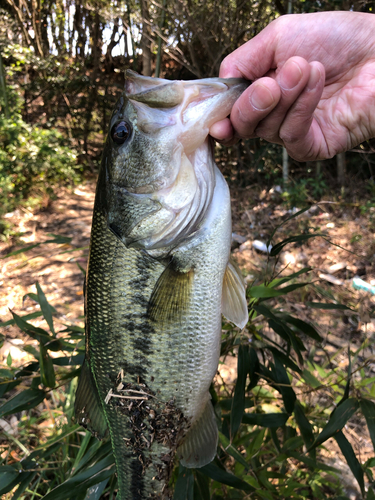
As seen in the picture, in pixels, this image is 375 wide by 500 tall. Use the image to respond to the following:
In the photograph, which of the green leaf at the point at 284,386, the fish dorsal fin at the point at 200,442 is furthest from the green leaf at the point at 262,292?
the fish dorsal fin at the point at 200,442

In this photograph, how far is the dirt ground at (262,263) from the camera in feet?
11.0

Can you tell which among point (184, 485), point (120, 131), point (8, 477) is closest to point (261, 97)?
point (120, 131)

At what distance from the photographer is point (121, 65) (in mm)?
9227

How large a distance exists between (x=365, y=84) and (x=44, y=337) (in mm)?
1952

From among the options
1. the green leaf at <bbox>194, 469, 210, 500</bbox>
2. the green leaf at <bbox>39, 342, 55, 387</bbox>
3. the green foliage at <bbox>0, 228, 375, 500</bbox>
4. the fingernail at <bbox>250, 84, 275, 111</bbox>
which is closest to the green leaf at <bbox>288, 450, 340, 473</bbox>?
the green foliage at <bbox>0, 228, 375, 500</bbox>

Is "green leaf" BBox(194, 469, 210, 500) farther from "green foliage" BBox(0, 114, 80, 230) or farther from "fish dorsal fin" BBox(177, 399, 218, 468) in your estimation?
"green foliage" BBox(0, 114, 80, 230)

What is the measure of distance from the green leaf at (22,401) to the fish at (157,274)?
0.61m

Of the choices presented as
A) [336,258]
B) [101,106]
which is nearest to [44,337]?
[336,258]

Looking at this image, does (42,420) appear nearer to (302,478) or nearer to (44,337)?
(44,337)

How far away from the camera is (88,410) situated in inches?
56.1

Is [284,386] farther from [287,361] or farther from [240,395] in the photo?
[240,395]

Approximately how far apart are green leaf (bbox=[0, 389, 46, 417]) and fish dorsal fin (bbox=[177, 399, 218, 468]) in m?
0.80

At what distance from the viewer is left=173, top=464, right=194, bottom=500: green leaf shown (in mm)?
1512

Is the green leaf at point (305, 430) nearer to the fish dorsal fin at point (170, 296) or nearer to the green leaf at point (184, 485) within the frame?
the green leaf at point (184, 485)
